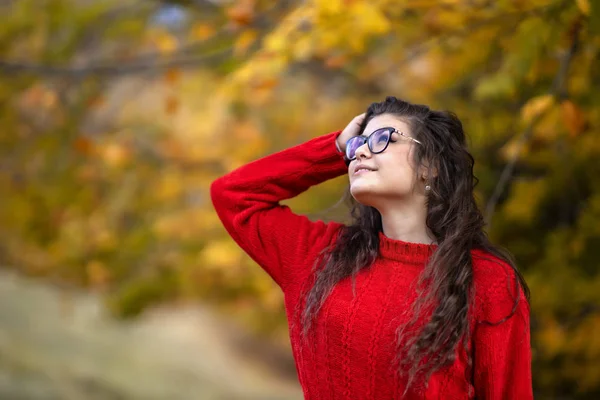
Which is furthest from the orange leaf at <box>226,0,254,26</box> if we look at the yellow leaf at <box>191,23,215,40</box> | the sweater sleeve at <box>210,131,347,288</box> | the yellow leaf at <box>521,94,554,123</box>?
the sweater sleeve at <box>210,131,347,288</box>

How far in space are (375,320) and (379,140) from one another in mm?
460

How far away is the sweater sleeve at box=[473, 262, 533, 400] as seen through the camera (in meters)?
1.69

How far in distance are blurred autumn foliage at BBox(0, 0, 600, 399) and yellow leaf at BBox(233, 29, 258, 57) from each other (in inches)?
0.6

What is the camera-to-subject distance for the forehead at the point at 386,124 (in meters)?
1.90

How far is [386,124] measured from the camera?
1.92 m

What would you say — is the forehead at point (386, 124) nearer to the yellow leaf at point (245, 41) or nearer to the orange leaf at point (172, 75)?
the yellow leaf at point (245, 41)

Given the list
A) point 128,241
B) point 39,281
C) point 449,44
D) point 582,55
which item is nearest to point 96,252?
point 128,241

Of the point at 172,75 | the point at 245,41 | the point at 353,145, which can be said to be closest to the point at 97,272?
the point at 172,75

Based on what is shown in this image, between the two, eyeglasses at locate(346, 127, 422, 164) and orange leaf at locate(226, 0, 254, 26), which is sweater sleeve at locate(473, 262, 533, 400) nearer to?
eyeglasses at locate(346, 127, 422, 164)

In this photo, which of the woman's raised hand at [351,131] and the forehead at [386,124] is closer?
the forehead at [386,124]

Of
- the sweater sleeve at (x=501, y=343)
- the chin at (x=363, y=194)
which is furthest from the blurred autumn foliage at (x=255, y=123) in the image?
the sweater sleeve at (x=501, y=343)

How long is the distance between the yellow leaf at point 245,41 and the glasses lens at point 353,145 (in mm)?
1691

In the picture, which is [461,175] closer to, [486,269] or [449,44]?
[486,269]

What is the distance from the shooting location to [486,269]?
1782 millimetres
